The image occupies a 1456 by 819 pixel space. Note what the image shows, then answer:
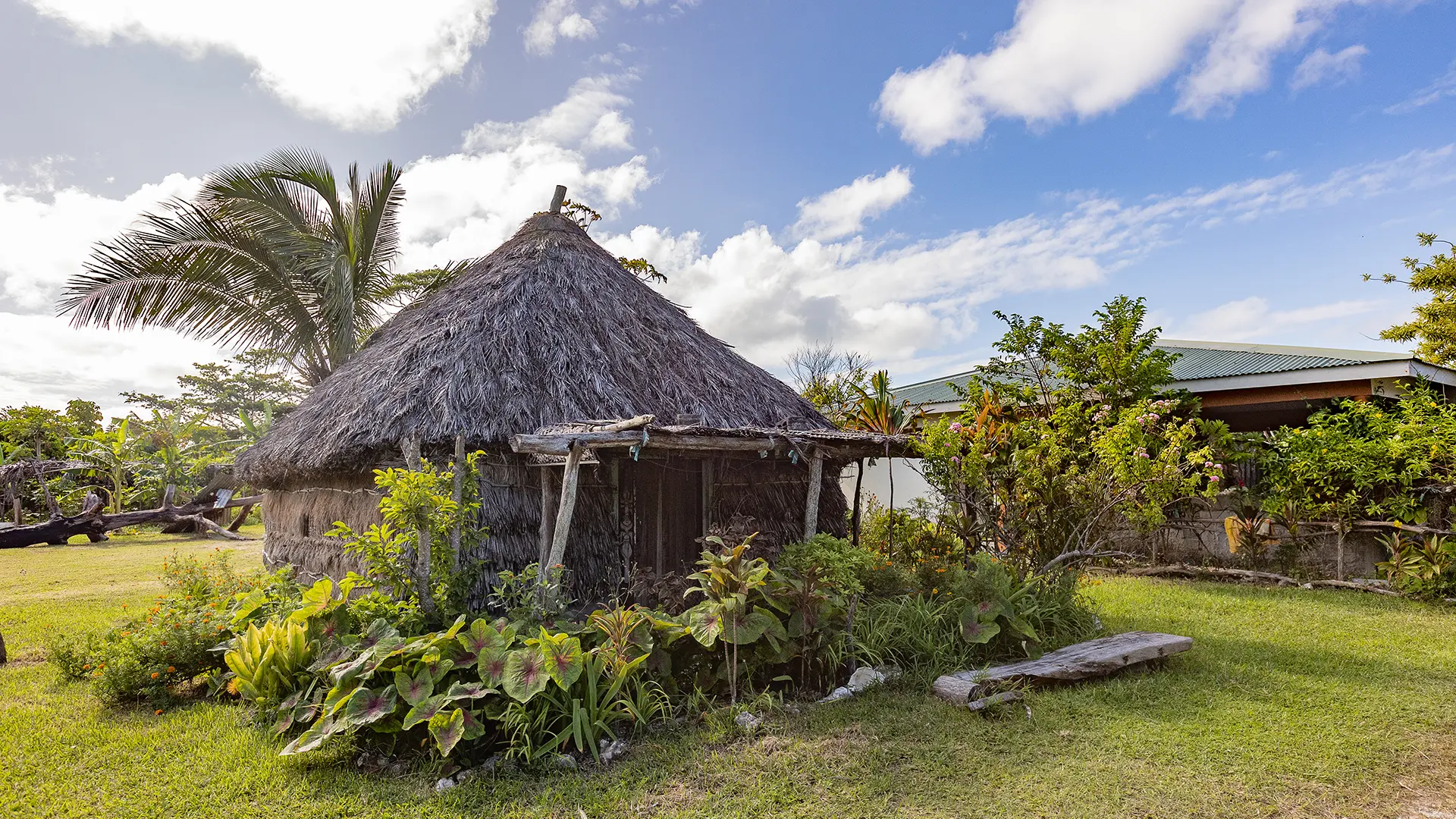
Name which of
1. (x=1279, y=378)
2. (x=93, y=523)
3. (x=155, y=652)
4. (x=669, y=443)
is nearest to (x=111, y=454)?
(x=93, y=523)

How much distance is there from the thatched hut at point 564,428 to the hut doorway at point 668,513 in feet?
0.06

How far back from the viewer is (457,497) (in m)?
5.54

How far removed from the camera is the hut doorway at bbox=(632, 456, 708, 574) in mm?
7410

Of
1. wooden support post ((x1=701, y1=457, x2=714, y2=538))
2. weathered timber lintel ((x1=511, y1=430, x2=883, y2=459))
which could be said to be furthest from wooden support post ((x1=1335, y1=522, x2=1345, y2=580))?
wooden support post ((x1=701, y1=457, x2=714, y2=538))

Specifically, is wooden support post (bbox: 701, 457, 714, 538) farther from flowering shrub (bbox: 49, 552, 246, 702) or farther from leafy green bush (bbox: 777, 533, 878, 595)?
flowering shrub (bbox: 49, 552, 246, 702)

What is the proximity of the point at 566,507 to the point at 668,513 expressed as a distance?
2.58 meters

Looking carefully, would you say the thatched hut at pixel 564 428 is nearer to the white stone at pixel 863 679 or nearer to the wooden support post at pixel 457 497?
the wooden support post at pixel 457 497

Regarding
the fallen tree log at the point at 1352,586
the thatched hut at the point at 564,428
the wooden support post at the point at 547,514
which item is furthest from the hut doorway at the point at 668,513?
the fallen tree log at the point at 1352,586

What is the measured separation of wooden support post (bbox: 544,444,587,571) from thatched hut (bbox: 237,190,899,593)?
1cm

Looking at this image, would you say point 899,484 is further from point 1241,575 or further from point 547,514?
point 547,514

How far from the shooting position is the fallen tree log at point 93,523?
14602 mm

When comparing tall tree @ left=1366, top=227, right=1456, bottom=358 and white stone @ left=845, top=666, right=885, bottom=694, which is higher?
tall tree @ left=1366, top=227, right=1456, bottom=358

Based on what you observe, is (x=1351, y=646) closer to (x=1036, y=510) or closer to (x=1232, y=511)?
(x=1036, y=510)

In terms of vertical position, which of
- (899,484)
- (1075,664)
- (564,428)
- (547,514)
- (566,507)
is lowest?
(1075,664)
